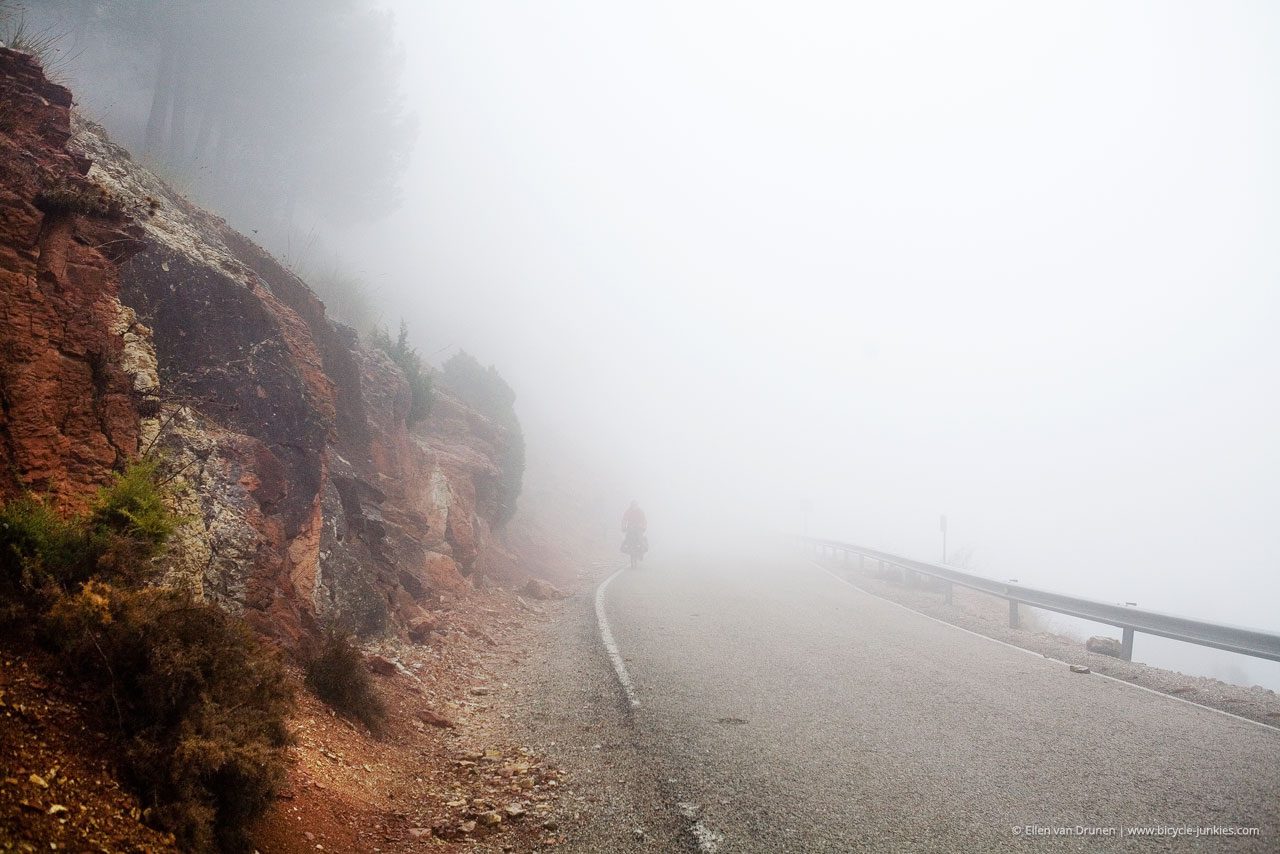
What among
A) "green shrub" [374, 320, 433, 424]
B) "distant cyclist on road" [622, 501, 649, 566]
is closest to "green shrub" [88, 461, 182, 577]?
"green shrub" [374, 320, 433, 424]

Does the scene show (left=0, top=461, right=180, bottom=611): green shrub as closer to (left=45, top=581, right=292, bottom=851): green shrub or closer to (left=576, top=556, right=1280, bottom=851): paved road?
(left=45, top=581, right=292, bottom=851): green shrub

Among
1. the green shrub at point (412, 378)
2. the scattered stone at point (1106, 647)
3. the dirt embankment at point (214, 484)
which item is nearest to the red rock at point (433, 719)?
the dirt embankment at point (214, 484)

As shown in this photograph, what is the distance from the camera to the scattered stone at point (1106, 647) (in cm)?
822

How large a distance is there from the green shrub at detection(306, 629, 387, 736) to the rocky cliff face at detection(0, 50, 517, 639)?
1.46ft

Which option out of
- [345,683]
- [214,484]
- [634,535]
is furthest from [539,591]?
[214,484]

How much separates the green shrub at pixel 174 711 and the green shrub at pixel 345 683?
183 cm

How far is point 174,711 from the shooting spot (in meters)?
2.49

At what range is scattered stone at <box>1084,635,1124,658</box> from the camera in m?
8.22

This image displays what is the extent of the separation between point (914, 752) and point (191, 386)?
6779 millimetres

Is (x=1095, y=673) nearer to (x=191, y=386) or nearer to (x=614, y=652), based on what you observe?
(x=614, y=652)

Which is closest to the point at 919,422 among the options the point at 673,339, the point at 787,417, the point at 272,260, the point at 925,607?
the point at 787,417

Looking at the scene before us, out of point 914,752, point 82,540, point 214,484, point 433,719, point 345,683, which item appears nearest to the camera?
Answer: point 82,540

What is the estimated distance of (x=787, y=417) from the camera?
15950 cm

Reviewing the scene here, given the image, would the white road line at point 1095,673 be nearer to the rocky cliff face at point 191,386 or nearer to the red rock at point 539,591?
the red rock at point 539,591
